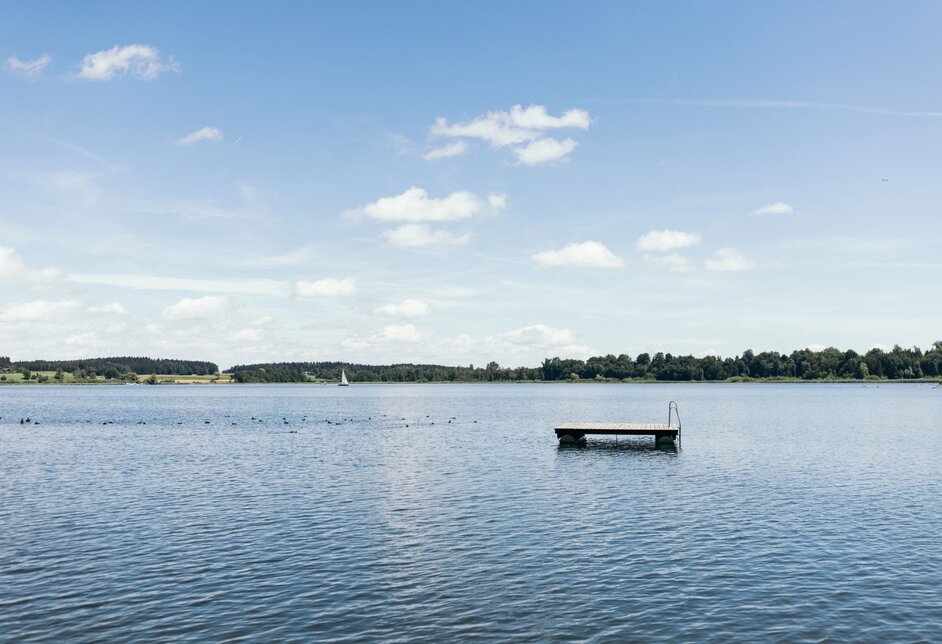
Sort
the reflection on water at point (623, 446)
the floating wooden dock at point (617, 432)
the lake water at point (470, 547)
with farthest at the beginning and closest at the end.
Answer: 1. the floating wooden dock at point (617, 432)
2. the reflection on water at point (623, 446)
3. the lake water at point (470, 547)

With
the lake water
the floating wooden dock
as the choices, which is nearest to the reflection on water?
the floating wooden dock

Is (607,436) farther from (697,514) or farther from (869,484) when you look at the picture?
(697,514)

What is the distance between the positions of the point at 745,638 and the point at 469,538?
14186mm

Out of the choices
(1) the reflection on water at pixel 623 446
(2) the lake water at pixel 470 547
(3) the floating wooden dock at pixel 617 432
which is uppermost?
(3) the floating wooden dock at pixel 617 432

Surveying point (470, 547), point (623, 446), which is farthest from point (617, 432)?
point (470, 547)

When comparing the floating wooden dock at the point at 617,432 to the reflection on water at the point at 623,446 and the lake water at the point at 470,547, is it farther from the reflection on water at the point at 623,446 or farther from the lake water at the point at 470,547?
the lake water at the point at 470,547

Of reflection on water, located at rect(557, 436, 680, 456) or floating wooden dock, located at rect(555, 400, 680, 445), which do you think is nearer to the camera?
reflection on water, located at rect(557, 436, 680, 456)

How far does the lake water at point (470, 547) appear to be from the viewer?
22.3 m

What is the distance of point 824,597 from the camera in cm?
2459

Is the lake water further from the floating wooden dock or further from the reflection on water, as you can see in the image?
the floating wooden dock

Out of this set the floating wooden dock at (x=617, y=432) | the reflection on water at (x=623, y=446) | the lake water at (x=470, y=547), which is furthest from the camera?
the floating wooden dock at (x=617, y=432)

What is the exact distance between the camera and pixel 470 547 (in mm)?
31078

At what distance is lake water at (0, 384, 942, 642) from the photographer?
22312 mm

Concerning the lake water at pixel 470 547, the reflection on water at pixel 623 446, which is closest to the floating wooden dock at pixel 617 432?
the reflection on water at pixel 623 446
